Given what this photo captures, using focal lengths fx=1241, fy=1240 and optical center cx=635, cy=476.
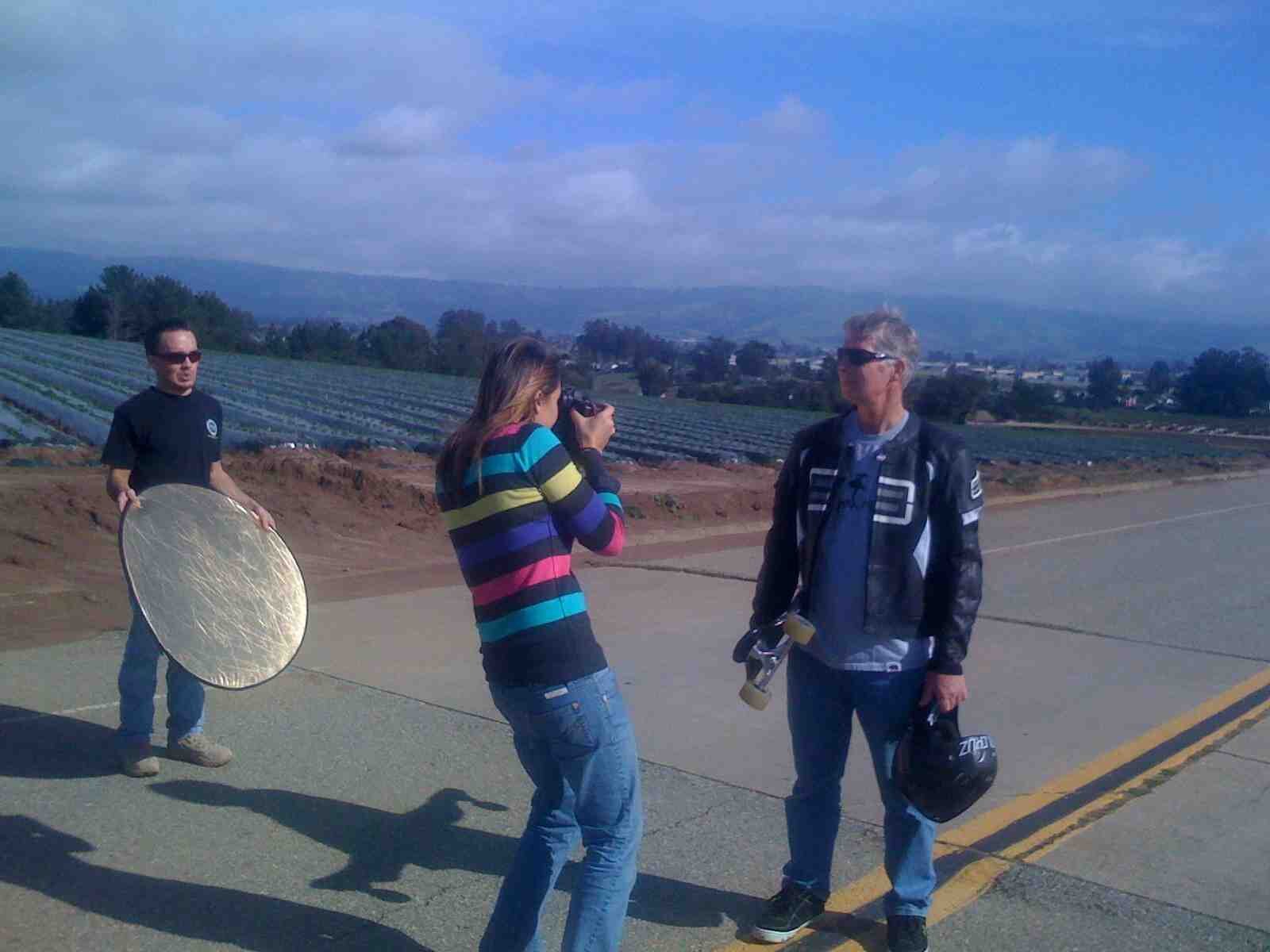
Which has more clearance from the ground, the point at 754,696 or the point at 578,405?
the point at 578,405

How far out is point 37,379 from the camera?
2734 centimetres

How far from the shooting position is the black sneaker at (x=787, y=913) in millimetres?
3900

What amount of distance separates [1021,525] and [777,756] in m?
12.7

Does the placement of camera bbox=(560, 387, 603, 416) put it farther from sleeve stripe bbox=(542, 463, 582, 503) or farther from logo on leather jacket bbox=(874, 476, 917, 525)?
logo on leather jacket bbox=(874, 476, 917, 525)

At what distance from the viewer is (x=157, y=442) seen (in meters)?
5.07

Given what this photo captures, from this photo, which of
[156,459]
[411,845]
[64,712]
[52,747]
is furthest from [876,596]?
[64,712]

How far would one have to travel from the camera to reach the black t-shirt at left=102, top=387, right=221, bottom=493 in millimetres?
5070

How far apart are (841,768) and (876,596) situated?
2.15 ft

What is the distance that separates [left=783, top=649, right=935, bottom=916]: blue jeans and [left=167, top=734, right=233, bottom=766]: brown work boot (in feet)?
8.54

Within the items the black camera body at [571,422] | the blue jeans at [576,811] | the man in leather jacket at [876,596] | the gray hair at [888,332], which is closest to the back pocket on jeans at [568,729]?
the blue jeans at [576,811]

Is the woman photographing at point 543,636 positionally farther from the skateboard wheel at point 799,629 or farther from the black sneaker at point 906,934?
the black sneaker at point 906,934

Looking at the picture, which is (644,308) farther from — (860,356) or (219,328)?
(860,356)

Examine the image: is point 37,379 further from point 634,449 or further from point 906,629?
point 906,629

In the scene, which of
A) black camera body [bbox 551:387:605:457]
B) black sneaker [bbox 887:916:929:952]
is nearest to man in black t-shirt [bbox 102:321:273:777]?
black camera body [bbox 551:387:605:457]
